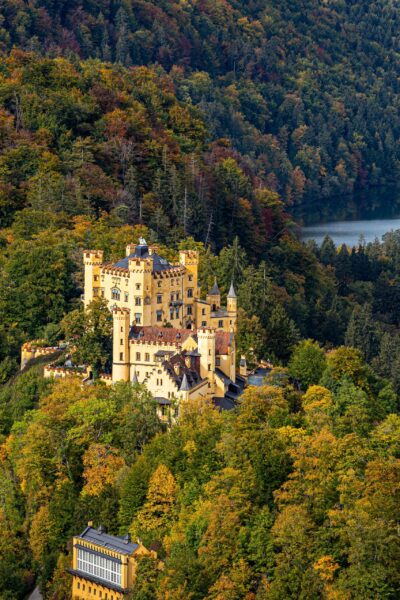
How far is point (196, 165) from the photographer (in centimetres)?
15150

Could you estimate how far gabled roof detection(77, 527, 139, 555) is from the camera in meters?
84.6

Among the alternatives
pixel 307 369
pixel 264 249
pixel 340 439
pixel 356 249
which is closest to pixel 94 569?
pixel 340 439

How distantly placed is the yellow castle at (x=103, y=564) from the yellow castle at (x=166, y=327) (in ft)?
28.2

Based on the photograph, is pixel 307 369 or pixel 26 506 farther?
pixel 307 369

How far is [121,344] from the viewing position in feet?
313

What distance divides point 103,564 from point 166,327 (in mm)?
17574

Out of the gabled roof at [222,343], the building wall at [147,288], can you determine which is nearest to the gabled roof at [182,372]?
the gabled roof at [222,343]

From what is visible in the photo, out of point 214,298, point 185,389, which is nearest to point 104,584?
point 185,389

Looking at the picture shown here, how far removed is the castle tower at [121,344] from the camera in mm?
95375

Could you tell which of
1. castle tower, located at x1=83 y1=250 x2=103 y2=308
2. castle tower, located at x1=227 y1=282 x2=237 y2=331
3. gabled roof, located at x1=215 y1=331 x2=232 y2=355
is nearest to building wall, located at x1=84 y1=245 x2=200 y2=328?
castle tower, located at x1=83 y1=250 x2=103 y2=308

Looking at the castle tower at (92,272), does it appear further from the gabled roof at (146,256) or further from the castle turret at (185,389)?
the castle turret at (185,389)

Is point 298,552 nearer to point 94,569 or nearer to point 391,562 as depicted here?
point 391,562

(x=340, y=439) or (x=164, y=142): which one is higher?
(x=164, y=142)

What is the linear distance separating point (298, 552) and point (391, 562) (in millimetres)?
4368
